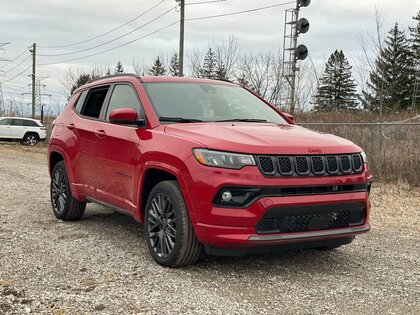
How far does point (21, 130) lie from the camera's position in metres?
28.6

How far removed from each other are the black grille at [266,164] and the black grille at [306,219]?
1.07ft

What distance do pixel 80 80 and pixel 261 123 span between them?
46766mm

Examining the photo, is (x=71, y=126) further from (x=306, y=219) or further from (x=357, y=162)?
(x=357, y=162)

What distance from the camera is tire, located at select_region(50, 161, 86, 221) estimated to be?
659 centimetres

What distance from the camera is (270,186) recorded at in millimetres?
3973

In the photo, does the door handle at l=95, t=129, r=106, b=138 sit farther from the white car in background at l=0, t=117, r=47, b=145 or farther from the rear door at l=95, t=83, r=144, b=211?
the white car in background at l=0, t=117, r=47, b=145

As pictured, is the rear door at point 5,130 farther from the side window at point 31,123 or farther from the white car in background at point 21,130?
the side window at point 31,123

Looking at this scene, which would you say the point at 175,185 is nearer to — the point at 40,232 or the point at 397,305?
the point at 397,305

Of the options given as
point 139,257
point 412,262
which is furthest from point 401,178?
point 139,257

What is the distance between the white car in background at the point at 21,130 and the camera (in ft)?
94.1

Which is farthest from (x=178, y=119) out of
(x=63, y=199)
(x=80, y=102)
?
(x=63, y=199)

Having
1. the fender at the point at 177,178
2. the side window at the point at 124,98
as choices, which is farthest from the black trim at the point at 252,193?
the side window at the point at 124,98

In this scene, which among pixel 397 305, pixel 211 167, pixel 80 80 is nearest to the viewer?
pixel 397 305

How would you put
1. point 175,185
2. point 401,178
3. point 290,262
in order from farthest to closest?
point 401,178, point 290,262, point 175,185
